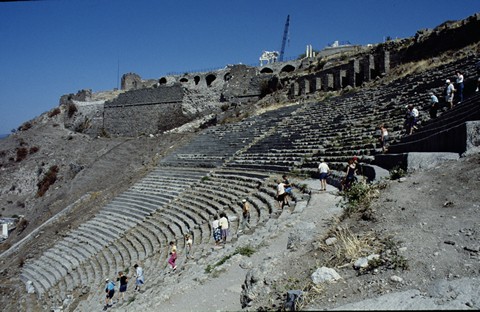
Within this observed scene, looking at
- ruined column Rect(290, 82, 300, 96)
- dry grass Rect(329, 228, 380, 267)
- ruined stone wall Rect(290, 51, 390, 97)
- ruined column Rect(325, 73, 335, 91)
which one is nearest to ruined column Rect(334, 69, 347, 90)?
ruined stone wall Rect(290, 51, 390, 97)

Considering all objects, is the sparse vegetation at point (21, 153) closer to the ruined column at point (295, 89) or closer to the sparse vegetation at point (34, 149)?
the sparse vegetation at point (34, 149)

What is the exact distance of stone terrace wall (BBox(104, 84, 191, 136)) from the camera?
33.4m

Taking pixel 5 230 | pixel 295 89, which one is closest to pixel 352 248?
pixel 5 230

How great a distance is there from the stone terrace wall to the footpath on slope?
2566 cm

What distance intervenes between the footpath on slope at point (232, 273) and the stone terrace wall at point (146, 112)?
25.7 metres

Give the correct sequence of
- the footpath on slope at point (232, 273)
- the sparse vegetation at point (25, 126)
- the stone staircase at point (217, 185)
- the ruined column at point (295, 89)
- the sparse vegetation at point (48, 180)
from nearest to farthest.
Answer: the footpath on slope at point (232, 273)
the stone staircase at point (217, 185)
the sparse vegetation at point (48, 180)
the ruined column at point (295, 89)
the sparse vegetation at point (25, 126)

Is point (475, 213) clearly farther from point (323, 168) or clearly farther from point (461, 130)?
point (323, 168)

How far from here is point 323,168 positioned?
34.6 ft

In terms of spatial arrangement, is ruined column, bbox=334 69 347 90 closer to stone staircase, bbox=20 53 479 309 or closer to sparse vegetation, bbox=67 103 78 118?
stone staircase, bbox=20 53 479 309

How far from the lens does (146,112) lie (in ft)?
114

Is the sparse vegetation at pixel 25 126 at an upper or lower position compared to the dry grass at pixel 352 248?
upper

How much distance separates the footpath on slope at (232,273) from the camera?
5462 mm

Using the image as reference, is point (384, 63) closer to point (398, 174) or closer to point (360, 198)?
point (398, 174)

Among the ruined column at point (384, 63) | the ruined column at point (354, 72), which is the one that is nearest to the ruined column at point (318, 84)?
the ruined column at point (354, 72)
